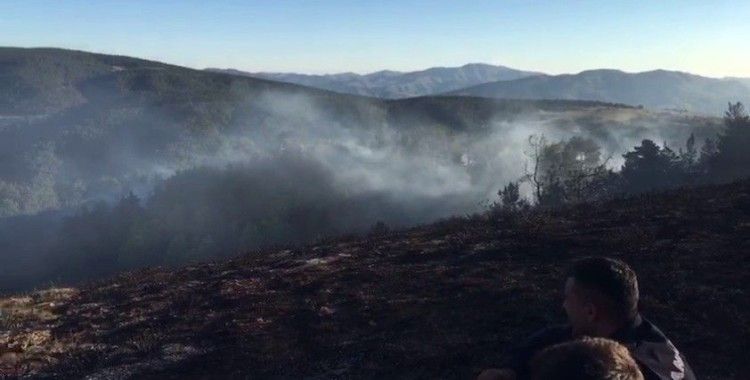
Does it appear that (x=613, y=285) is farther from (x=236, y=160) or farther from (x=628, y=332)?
(x=236, y=160)

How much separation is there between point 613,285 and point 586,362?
140 centimetres

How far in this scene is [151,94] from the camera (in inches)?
6909

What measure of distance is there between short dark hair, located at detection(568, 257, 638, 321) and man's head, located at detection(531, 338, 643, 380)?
4.07 ft

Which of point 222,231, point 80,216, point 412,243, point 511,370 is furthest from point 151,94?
point 511,370

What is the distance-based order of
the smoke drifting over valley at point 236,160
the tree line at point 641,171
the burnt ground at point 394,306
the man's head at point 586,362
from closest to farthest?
the man's head at point 586,362, the burnt ground at point 394,306, the tree line at point 641,171, the smoke drifting over valley at point 236,160

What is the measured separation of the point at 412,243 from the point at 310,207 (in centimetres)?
7432

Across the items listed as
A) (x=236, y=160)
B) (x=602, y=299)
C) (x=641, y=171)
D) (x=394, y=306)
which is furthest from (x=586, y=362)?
(x=236, y=160)

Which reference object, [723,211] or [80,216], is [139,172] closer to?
[80,216]

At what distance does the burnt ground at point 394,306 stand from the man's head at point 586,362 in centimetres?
661

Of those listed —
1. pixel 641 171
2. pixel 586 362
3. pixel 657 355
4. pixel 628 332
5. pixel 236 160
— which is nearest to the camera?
pixel 586 362

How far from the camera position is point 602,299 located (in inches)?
127

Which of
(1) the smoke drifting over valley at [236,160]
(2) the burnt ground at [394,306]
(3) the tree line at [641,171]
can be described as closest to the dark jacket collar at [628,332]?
(2) the burnt ground at [394,306]

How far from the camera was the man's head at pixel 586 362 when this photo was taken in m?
1.92

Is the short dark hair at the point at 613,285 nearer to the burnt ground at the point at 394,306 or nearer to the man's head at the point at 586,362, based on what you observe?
the man's head at the point at 586,362
